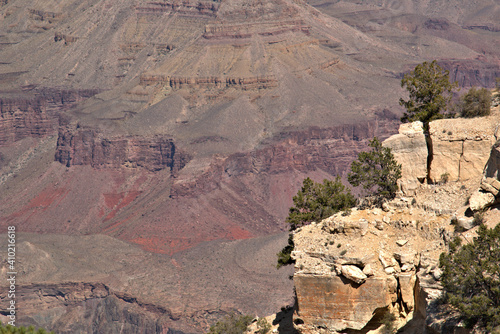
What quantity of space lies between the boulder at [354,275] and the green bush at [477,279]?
4.37 m

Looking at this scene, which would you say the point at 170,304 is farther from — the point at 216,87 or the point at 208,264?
the point at 216,87

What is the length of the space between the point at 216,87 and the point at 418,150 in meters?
136

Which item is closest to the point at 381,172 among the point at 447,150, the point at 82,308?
the point at 447,150

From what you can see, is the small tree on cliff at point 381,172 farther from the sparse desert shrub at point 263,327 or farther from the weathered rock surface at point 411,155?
the sparse desert shrub at point 263,327

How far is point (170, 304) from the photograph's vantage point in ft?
322

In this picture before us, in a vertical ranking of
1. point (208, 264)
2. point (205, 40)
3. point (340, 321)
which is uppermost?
point (340, 321)

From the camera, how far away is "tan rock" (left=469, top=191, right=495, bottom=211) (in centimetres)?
3316

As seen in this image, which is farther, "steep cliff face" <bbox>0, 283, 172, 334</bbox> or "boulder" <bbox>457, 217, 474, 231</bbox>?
"steep cliff face" <bbox>0, 283, 172, 334</bbox>

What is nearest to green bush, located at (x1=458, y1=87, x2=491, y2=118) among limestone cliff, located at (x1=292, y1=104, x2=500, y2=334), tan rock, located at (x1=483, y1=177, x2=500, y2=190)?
limestone cliff, located at (x1=292, y1=104, x2=500, y2=334)

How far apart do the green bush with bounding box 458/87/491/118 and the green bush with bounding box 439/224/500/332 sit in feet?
38.0

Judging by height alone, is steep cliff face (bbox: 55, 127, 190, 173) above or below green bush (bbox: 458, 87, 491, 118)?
below

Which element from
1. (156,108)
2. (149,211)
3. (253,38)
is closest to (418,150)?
(149,211)

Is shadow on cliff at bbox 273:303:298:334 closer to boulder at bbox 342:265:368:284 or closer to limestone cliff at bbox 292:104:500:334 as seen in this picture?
limestone cliff at bbox 292:104:500:334

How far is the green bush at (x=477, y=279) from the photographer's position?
28161 millimetres
